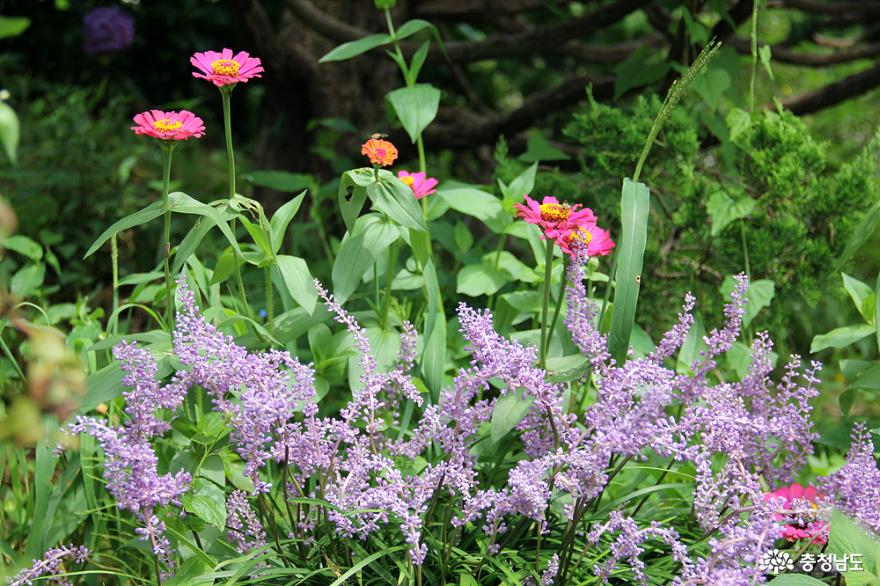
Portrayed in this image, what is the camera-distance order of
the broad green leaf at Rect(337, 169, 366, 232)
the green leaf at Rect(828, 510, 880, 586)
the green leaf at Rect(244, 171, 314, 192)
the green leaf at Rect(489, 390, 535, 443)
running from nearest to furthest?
the green leaf at Rect(828, 510, 880, 586) → the green leaf at Rect(489, 390, 535, 443) → the broad green leaf at Rect(337, 169, 366, 232) → the green leaf at Rect(244, 171, 314, 192)

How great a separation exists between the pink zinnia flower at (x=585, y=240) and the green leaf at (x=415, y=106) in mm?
522

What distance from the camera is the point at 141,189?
12.5ft

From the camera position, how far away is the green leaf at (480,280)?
2.06m

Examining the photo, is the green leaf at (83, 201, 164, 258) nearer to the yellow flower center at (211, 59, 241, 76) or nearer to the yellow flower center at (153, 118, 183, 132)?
the yellow flower center at (153, 118, 183, 132)

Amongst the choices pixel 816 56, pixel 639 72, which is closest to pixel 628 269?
pixel 639 72

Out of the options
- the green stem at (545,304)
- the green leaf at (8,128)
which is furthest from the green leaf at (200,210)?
the green leaf at (8,128)

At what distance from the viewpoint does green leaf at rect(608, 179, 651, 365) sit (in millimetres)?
1475

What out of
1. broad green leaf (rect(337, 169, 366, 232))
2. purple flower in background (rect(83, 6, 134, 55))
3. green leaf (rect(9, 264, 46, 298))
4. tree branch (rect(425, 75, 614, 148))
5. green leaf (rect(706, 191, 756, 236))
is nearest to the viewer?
broad green leaf (rect(337, 169, 366, 232))

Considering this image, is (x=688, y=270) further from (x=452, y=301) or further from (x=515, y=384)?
(x=515, y=384)

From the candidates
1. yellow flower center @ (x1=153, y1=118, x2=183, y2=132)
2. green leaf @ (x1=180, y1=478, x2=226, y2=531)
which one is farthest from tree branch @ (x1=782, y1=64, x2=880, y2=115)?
green leaf @ (x1=180, y1=478, x2=226, y2=531)

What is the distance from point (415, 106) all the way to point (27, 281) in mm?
1167

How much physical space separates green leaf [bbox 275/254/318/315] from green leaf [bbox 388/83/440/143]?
0.50 metres

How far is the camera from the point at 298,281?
5.48 feet

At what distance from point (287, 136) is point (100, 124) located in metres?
0.97
